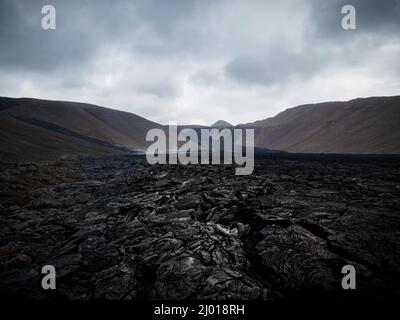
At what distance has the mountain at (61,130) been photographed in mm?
49719

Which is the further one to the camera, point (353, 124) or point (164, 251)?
point (353, 124)

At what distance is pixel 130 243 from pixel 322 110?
5203 inches

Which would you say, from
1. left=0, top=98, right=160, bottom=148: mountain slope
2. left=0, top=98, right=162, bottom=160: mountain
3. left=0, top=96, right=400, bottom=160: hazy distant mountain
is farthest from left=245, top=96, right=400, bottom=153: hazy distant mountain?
left=0, top=98, right=162, bottom=160: mountain

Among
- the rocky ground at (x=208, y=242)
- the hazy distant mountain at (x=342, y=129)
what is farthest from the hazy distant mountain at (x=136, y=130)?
the rocky ground at (x=208, y=242)

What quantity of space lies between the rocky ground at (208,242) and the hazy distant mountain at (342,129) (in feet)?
196

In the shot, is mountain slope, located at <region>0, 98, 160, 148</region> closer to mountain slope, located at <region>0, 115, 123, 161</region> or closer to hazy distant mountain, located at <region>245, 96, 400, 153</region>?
mountain slope, located at <region>0, 115, 123, 161</region>

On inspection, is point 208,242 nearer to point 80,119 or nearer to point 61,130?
point 61,130

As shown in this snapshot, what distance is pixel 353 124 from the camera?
305 ft

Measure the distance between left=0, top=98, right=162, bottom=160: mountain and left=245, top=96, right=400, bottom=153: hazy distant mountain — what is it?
62.3 metres

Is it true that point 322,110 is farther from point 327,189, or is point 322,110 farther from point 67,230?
point 67,230

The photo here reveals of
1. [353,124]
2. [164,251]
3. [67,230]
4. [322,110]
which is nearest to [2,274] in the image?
[67,230]

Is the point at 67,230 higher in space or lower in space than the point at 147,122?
lower

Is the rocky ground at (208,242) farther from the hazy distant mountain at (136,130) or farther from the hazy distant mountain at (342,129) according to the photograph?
the hazy distant mountain at (342,129)

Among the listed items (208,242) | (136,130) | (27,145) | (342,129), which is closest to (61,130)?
(27,145)
